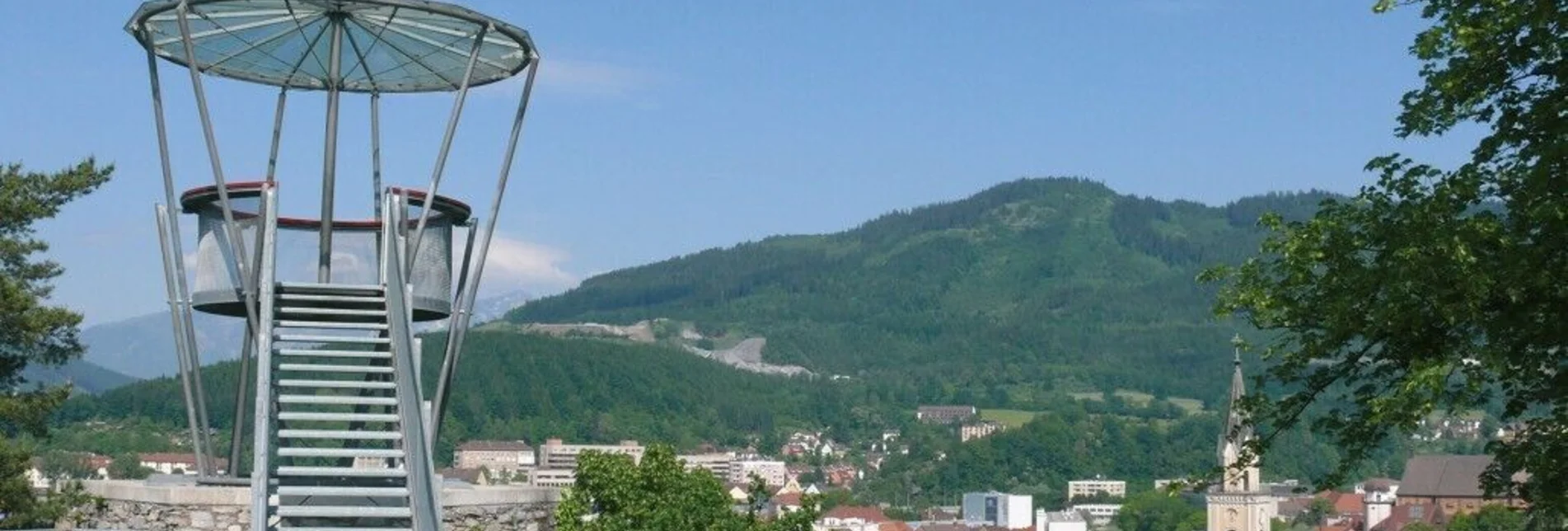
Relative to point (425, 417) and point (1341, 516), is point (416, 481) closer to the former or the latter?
point (425, 417)

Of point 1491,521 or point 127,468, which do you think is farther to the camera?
point 1491,521

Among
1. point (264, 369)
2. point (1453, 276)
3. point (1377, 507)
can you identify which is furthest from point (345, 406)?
point (1377, 507)

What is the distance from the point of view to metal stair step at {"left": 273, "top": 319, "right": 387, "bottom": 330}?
52.6 ft

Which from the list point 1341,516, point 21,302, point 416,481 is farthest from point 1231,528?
point 416,481

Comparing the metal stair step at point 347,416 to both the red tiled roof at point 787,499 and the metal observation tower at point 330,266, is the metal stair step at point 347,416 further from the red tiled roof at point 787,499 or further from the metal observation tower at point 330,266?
the red tiled roof at point 787,499

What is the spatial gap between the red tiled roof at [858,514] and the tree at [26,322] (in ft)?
452

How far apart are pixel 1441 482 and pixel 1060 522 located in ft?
172

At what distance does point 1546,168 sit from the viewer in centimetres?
1161

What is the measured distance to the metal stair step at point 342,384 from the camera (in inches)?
600

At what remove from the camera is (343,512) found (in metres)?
13.9

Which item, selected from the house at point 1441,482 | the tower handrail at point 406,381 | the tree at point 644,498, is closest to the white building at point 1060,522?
the house at point 1441,482

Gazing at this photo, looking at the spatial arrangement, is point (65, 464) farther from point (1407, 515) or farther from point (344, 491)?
point (344, 491)

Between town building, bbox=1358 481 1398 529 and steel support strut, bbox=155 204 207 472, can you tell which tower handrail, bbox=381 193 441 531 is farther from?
town building, bbox=1358 481 1398 529

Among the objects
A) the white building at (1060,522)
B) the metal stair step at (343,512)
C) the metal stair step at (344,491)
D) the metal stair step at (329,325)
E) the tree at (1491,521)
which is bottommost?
the white building at (1060,522)
